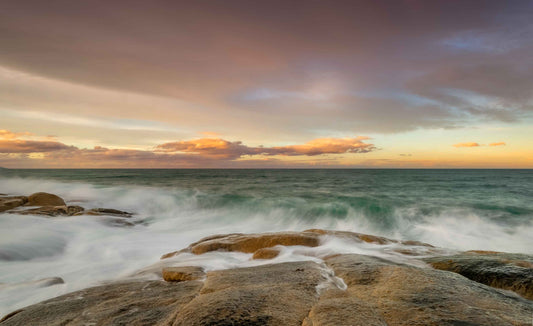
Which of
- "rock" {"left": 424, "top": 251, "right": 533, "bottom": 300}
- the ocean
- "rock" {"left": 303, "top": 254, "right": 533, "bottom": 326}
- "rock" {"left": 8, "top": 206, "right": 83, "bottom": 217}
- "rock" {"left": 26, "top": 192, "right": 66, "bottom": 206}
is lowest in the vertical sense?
the ocean

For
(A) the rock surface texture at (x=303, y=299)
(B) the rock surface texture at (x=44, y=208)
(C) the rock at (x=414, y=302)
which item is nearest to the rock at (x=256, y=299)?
(A) the rock surface texture at (x=303, y=299)

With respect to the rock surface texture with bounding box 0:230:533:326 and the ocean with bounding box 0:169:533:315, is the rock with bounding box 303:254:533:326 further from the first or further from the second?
the ocean with bounding box 0:169:533:315

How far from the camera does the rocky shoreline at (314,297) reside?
2.40 metres

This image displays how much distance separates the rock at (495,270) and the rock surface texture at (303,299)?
0.03 metres

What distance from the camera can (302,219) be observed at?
17.2 m

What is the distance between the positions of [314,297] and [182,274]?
2.13 metres

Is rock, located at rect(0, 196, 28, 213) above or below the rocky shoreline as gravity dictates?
below

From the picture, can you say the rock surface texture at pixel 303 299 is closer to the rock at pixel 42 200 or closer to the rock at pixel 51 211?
the rock at pixel 51 211

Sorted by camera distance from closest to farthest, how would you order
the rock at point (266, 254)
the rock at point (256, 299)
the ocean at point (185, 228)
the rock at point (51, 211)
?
the rock at point (256, 299) < the rock at point (266, 254) < the ocean at point (185, 228) < the rock at point (51, 211)

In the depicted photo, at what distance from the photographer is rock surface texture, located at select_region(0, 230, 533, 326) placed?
93.9 inches

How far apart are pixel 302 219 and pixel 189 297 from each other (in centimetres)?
1440

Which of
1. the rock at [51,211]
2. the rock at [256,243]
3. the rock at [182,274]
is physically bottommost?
the rock at [51,211]

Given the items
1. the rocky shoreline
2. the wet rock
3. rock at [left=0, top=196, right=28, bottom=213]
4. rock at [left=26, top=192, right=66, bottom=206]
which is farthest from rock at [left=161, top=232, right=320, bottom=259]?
rock at [left=26, top=192, right=66, bottom=206]

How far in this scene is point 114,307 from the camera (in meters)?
3.15
